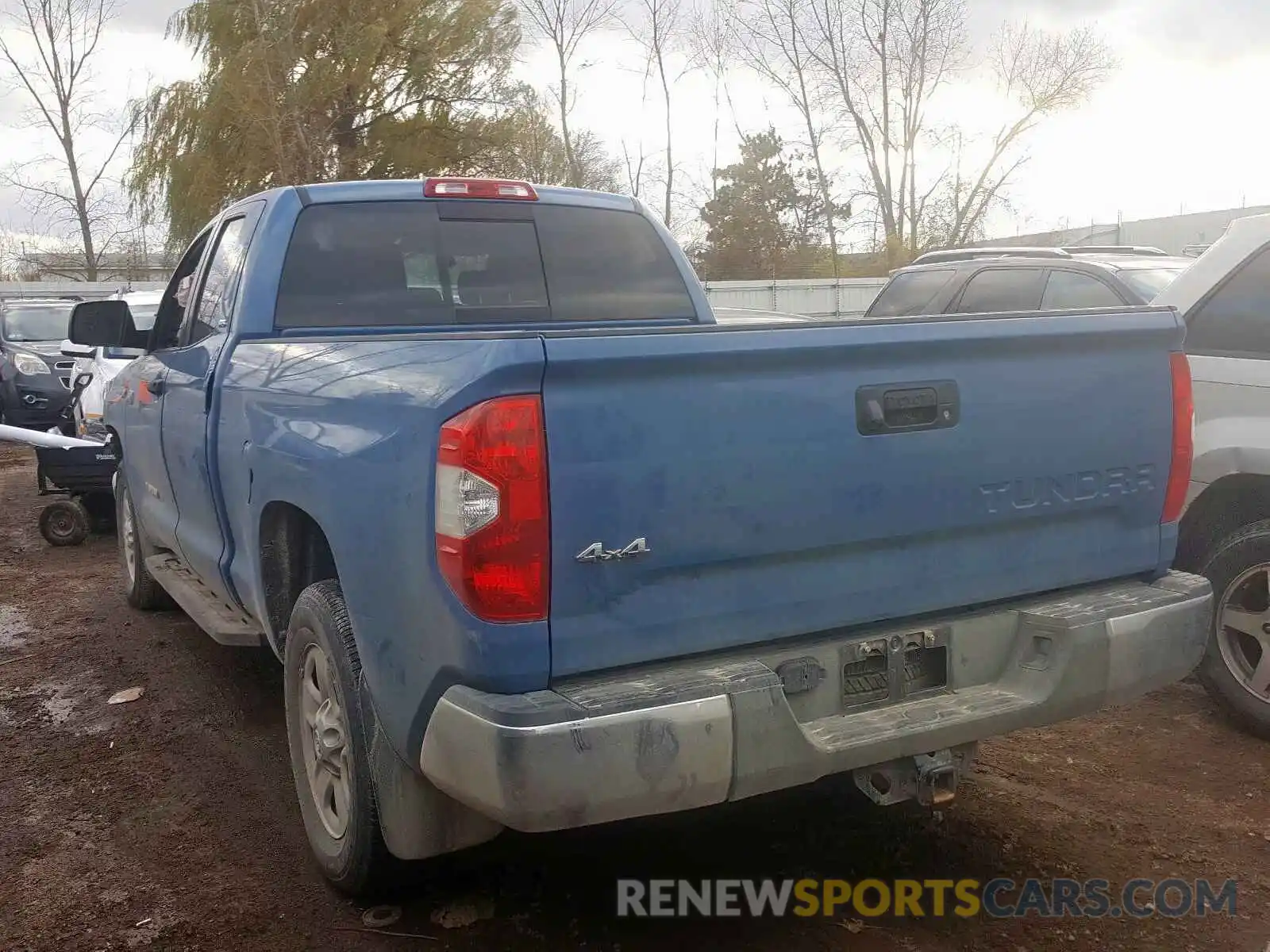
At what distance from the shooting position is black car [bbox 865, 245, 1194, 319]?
7.86 metres

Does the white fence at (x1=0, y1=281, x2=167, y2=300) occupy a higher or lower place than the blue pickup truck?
higher

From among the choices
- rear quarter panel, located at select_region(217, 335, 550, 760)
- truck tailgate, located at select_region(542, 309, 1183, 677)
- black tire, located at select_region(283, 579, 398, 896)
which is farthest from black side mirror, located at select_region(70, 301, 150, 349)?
truck tailgate, located at select_region(542, 309, 1183, 677)

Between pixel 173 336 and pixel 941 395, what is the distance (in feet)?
13.5

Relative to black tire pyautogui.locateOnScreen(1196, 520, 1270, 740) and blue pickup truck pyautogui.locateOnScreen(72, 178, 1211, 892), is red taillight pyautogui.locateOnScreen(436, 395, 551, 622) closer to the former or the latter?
blue pickup truck pyautogui.locateOnScreen(72, 178, 1211, 892)

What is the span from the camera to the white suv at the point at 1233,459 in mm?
4551

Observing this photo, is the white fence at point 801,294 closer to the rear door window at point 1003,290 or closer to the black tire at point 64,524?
the rear door window at point 1003,290

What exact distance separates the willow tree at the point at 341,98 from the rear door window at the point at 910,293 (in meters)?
17.4

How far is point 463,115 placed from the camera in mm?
26469

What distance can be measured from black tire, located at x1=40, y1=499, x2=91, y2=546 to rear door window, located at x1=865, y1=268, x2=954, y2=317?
6.35 meters

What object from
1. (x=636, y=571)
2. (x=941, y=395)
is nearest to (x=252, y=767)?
(x=636, y=571)

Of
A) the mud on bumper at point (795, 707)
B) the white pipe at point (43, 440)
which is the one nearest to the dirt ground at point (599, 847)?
the mud on bumper at point (795, 707)

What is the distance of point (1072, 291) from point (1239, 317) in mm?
3326

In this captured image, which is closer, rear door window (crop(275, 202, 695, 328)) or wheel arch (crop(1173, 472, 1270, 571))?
rear door window (crop(275, 202, 695, 328))

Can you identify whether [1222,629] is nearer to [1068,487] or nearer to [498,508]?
[1068,487]
